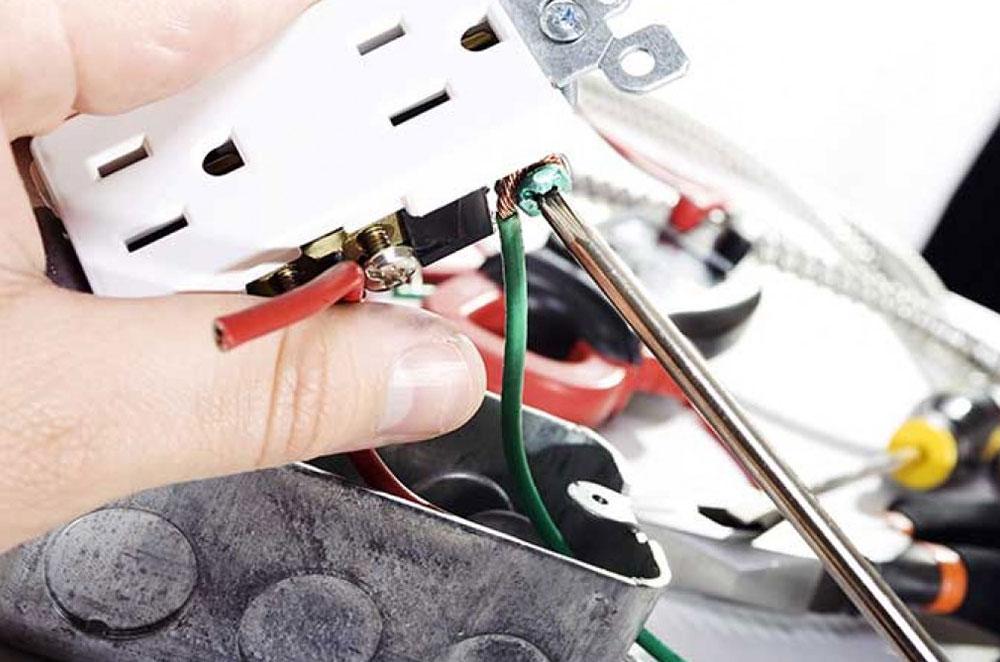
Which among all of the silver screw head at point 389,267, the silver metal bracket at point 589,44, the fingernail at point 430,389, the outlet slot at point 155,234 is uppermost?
the silver metal bracket at point 589,44

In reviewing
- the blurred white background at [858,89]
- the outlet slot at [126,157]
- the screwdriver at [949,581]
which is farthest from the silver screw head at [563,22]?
the blurred white background at [858,89]

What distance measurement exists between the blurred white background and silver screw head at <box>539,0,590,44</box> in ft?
1.48

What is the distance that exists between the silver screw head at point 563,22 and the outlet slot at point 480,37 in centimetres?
1

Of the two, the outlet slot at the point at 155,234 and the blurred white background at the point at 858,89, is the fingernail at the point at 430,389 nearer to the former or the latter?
the outlet slot at the point at 155,234

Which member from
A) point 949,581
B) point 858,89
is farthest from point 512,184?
point 858,89

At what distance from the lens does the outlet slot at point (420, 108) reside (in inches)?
12.3

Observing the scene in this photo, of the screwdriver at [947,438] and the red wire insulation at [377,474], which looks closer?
the red wire insulation at [377,474]

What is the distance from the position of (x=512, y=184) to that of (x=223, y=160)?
70 millimetres

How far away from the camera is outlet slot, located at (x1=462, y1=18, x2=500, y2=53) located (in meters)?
0.32

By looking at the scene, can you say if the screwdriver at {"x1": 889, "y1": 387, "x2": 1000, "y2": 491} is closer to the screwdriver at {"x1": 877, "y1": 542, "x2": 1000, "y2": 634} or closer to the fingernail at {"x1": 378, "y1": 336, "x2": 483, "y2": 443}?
the screwdriver at {"x1": 877, "y1": 542, "x2": 1000, "y2": 634}

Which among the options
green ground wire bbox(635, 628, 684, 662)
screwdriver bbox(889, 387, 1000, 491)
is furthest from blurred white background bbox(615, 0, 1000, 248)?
green ground wire bbox(635, 628, 684, 662)

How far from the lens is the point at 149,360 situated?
28 cm

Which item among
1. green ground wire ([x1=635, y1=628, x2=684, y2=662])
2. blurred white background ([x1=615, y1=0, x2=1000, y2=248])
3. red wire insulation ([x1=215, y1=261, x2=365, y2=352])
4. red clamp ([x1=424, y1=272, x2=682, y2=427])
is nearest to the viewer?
red wire insulation ([x1=215, y1=261, x2=365, y2=352])

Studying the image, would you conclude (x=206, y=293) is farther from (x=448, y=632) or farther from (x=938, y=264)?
(x=938, y=264)
